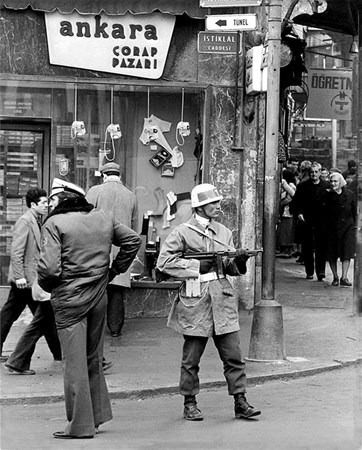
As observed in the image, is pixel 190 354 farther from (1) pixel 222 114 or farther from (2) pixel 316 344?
(1) pixel 222 114

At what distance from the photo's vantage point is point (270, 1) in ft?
35.2

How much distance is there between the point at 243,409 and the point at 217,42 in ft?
15.4

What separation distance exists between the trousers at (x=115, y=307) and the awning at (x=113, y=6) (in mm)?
3648

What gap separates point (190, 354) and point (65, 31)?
611 centimetres

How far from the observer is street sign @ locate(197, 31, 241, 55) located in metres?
11.4

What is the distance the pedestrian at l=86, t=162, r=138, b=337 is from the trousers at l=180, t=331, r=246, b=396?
3354 millimetres

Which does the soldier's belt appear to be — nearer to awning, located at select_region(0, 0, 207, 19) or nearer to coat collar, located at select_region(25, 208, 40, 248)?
coat collar, located at select_region(25, 208, 40, 248)

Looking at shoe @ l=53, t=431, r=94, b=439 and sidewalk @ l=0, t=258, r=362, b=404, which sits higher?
shoe @ l=53, t=431, r=94, b=439

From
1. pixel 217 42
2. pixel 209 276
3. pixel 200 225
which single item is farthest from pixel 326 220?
pixel 209 276

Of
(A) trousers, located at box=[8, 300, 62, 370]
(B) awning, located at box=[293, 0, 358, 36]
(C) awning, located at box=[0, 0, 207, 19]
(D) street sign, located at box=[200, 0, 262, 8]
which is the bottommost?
(A) trousers, located at box=[8, 300, 62, 370]

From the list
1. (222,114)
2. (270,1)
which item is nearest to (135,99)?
(222,114)

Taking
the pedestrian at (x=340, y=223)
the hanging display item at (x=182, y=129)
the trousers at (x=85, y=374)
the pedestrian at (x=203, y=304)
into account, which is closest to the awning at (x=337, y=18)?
the hanging display item at (x=182, y=129)

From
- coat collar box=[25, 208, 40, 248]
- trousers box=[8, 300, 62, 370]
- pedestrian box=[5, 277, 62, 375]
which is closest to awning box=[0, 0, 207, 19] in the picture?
coat collar box=[25, 208, 40, 248]

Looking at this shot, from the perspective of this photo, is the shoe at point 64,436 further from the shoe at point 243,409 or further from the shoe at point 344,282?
the shoe at point 344,282
